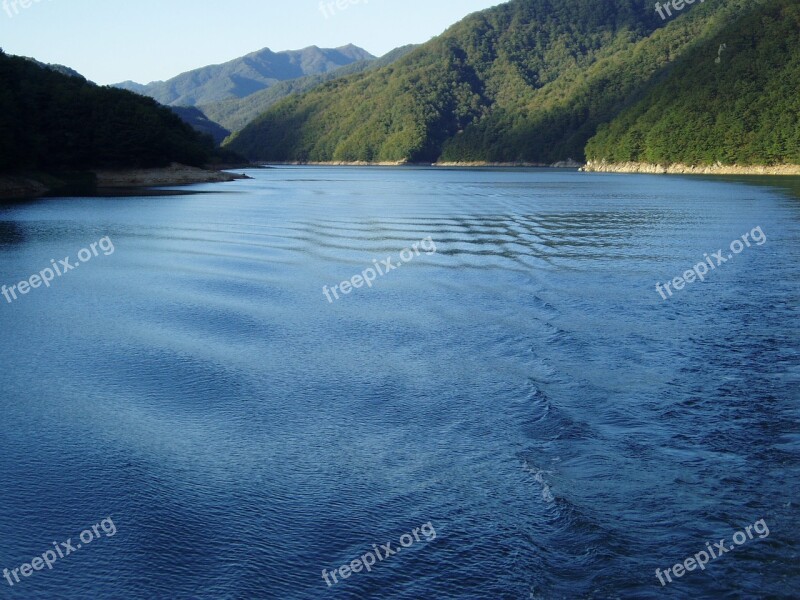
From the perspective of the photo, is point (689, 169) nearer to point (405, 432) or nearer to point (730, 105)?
point (730, 105)

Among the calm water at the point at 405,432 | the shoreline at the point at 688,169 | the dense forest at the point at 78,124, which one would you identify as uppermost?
the dense forest at the point at 78,124

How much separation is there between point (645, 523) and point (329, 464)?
15.5ft

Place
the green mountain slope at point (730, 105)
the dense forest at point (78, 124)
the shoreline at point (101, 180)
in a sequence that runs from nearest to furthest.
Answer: the shoreline at point (101, 180), the dense forest at point (78, 124), the green mountain slope at point (730, 105)

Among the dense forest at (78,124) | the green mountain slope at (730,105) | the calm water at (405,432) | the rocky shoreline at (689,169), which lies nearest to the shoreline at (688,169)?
the rocky shoreline at (689,169)

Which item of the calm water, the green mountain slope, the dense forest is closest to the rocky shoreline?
Result: the green mountain slope

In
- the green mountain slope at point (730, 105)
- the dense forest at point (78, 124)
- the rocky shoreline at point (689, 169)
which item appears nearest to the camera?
the dense forest at point (78, 124)

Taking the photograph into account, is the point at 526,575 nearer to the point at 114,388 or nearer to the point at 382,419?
the point at 382,419

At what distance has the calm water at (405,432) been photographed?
9023 mm

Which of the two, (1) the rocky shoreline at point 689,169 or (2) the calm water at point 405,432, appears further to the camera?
(1) the rocky shoreline at point 689,169

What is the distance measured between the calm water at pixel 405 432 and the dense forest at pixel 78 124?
68.1 meters

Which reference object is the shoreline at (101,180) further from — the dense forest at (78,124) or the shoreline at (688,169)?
the shoreline at (688,169)

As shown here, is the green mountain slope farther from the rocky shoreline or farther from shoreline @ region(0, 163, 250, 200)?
shoreline @ region(0, 163, 250, 200)

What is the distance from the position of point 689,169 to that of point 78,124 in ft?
389

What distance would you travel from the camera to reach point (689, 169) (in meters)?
158
